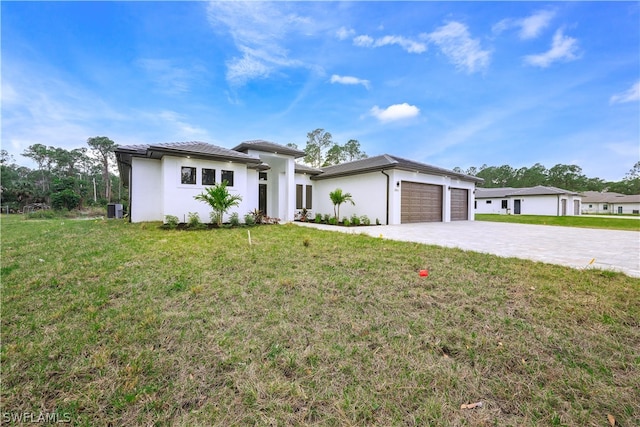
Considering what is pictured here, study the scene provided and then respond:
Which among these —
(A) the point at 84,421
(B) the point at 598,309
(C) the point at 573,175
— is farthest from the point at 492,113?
(C) the point at 573,175

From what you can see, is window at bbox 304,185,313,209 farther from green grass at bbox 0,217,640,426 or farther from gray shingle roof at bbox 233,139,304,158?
green grass at bbox 0,217,640,426

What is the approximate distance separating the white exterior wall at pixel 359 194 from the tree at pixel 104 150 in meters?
41.5

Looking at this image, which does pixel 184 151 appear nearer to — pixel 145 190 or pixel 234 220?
pixel 234 220

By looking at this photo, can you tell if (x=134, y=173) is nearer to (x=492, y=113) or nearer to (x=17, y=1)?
(x=17, y=1)

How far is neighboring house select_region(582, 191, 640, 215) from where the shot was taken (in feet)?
140

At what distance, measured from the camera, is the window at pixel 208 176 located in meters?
11.0

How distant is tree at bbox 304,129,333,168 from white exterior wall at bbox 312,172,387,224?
15.1 metres

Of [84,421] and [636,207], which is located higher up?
[636,207]

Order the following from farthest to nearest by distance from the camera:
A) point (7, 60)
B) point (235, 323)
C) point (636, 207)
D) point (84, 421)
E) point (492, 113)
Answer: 1. point (636, 207)
2. point (492, 113)
3. point (7, 60)
4. point (235, 323)
5. point (84, 421)

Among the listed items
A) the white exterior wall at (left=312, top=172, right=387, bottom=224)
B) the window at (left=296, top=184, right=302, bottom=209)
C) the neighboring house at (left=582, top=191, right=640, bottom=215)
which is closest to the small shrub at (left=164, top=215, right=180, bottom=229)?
the window at (left=296, top=184, right=302, bottom=209)

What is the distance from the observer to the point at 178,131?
749 inches

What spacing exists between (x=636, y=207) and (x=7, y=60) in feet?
240

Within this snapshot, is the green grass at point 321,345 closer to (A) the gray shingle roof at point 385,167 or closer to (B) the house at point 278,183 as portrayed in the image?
(B) the house at point 278,183

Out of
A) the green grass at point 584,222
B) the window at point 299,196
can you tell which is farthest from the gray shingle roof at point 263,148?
the green grass at point 584,222
